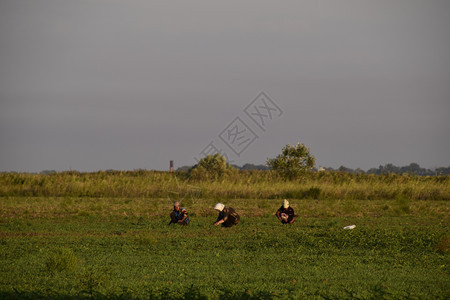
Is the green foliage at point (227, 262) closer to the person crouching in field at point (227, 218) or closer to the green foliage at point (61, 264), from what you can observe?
the green foliage at point (61, 264)

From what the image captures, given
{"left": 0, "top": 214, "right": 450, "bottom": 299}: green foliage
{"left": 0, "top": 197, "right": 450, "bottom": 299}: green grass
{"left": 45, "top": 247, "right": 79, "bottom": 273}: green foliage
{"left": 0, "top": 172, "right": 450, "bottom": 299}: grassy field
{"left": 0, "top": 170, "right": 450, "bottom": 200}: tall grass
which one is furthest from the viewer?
{"left": 0, "top": 170, "right": 450, "bottom": 200}: tall grass

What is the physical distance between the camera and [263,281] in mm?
11758

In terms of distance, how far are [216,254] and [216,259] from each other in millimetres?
680

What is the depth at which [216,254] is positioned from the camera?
15.2m

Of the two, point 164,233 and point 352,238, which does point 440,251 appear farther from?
point 164,233

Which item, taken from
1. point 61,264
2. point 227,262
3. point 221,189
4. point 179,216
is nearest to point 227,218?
point 179,216

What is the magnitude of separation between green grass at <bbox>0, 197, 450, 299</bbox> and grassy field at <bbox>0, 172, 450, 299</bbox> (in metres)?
0.03

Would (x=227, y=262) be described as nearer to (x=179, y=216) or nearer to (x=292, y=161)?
(x=179, y=216)

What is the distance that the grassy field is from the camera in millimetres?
10883

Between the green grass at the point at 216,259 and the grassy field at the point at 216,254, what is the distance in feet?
0.09

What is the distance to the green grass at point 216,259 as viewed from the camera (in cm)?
1078

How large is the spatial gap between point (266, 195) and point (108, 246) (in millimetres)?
21978

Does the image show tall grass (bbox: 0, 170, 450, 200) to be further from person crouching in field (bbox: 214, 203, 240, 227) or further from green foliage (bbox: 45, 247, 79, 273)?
green foliage (bbox: 45, 247, 79, 273)

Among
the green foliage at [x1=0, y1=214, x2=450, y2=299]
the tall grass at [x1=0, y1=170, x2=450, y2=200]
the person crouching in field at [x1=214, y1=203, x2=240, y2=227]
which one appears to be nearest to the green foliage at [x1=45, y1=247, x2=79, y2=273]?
the green foliage at [x1=0, y1=214, x2=450, y2=299]
